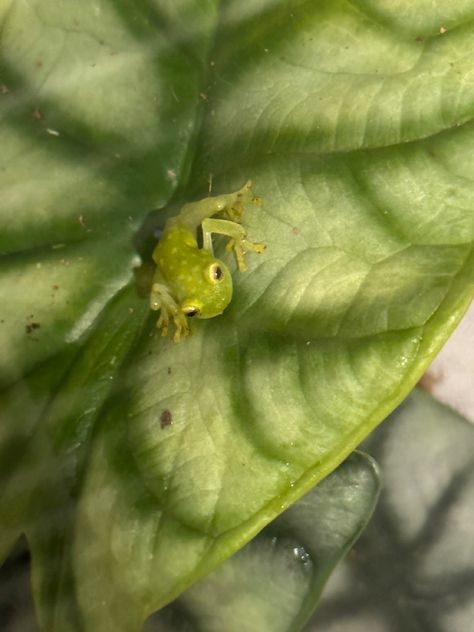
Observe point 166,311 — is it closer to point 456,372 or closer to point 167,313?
point 167,313

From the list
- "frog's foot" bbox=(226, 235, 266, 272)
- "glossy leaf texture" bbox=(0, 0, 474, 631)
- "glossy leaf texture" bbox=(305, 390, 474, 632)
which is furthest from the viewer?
"glossy leaf texture" bbox=(305, 390, 474, 632)

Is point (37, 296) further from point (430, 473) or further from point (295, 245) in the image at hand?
point (430, 473)

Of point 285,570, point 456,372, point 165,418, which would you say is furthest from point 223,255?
point 456,372

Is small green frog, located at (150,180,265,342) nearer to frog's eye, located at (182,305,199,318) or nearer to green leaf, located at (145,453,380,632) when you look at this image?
frog's eye, located at (182,305,199,318)

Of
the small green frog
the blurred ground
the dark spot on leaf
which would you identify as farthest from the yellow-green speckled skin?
the blurred ground

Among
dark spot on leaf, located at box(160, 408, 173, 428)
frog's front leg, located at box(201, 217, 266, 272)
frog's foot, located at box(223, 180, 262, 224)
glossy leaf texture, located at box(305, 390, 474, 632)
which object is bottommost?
glossy leaf texture, located at box(305, 390, 474, 632)

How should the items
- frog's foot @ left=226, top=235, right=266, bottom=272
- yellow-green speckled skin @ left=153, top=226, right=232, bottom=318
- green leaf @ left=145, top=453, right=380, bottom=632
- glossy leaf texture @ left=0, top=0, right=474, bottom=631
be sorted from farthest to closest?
1. green leaf @ left=145, top=453, right=380, bottom=632
2. yellow-green speckled skin @ left=153, top=226, right=232, bottom=318
3. frog's foot @ left=226, top=235, right=266, bottom=272
4. glossy leaf texture @ left=0, top=0, right=474, bottom=631

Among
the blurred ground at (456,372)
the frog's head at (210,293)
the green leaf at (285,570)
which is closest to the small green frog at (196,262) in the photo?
the frog's head at (210,293)
